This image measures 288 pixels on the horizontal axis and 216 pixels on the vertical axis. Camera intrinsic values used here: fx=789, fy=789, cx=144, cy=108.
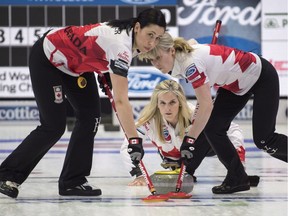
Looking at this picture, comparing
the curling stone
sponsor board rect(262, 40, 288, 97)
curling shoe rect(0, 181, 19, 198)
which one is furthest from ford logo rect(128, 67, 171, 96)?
curling shoe rect(0, 181, 19, 198)

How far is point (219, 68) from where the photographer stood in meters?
4.31

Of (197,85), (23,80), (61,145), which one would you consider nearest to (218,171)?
(197,85)

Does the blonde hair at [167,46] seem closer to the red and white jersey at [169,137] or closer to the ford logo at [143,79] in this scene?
the red and white jersey at [169,137]

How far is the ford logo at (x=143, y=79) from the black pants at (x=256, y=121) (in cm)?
1052

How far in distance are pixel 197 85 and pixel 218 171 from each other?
5.73 ft

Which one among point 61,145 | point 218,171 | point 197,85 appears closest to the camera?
point 197,85

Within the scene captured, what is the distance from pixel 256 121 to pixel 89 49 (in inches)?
41.4

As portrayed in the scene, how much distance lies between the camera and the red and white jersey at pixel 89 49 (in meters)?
3.92

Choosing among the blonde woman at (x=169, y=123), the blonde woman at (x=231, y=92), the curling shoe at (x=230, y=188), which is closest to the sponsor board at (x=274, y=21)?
the blonde woman at (x=169, y=123)

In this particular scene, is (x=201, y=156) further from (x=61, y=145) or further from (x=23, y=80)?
(x=23, y=80)

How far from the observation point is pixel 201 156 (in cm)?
501

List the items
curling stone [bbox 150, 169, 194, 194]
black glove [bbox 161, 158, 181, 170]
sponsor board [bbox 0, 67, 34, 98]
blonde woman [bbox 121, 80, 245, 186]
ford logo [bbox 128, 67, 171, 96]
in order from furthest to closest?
ford logo [bbox 128, 67, 171, 96], sponsor board [bbox 0, 67, 34, 98], blonde woman [bbox 121, 80, 245, 186], black glove [bbox 161, 158, 181, 170], curling stone [bbox 150, 169, 194, 194]

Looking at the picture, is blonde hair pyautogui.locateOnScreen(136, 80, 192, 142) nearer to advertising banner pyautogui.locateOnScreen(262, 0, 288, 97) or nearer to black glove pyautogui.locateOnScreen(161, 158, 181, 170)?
black glove pyautogui.locateOnScreen(161, 158, 181, 170)

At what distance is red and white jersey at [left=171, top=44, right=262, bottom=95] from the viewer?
4148 mm
